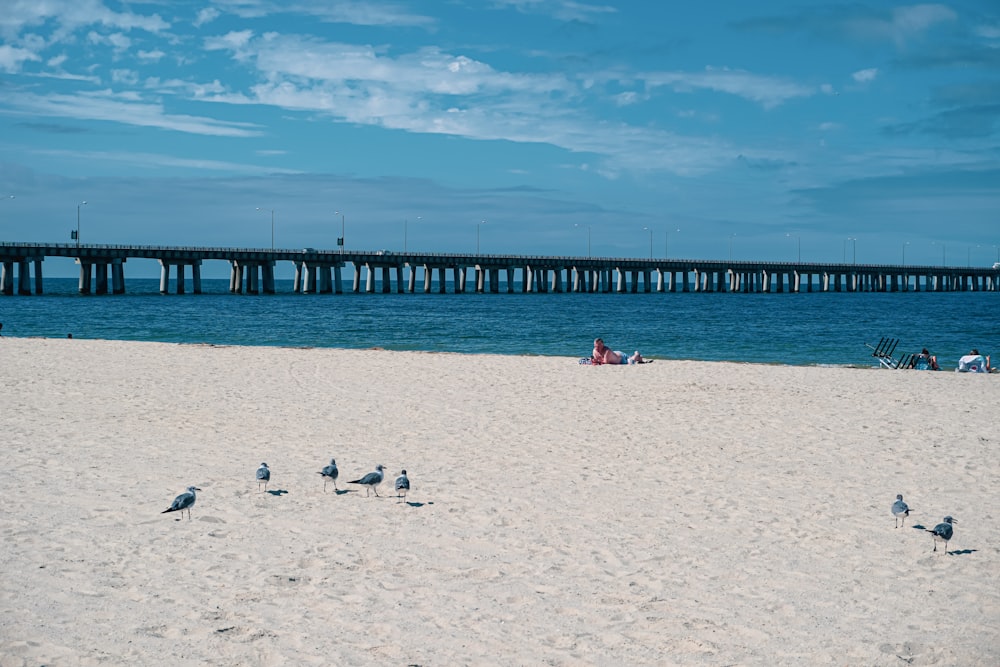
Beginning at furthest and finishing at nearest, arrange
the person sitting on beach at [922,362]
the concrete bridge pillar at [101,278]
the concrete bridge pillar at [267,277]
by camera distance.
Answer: the concrete bridge pillar at [267,277], the concrete bridge pillar at [101,278], the person sitting on beach at [922,362]

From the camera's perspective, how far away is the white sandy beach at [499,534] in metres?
5.73

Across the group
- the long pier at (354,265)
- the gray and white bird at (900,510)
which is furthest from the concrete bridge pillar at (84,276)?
the gray and white bird at (900,510)

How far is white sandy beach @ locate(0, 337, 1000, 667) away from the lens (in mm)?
5727

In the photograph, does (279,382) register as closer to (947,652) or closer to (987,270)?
(947,652)

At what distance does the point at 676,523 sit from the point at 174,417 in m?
8.52

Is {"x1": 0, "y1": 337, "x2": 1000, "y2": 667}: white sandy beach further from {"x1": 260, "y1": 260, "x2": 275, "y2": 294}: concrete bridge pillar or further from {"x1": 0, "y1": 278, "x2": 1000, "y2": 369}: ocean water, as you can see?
{"x1": 260, "y1": 260, "x2": 275, "y2": 294}: concrete bridge pillar

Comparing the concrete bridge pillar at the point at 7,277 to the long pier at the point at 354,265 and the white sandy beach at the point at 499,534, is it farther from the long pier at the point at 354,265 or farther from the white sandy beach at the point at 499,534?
the white sandy beach at the point at 499,534

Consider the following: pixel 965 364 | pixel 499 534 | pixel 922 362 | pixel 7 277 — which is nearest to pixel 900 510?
pixel 499 534

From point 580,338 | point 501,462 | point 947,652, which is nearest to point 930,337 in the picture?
point 580,338

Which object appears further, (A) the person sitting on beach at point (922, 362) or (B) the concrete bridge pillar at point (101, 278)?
(B) the concrete bridge pillar at point (101, 278)

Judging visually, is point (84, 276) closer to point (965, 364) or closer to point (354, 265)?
point (354, 265)

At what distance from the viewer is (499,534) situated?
26.1ft

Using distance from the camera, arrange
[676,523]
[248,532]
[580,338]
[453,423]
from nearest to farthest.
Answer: [248,532], [676,523], [453,423], [580,338]

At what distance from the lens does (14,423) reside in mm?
12664
